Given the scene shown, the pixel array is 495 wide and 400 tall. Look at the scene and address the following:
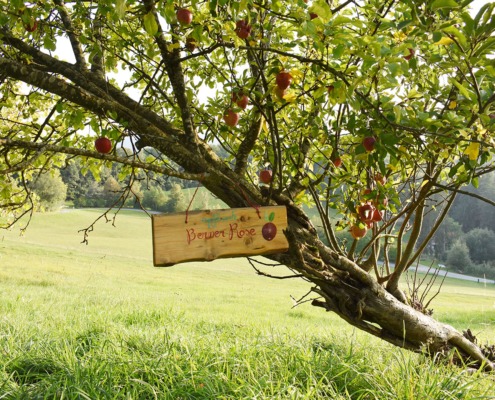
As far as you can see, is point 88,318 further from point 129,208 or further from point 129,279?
point 129,208

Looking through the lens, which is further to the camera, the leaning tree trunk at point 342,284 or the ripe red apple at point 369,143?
the leaning tree trunk at point 342,284

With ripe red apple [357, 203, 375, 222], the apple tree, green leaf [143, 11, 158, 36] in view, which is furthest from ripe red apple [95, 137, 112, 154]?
ripe red apple [357, 203, 375, 222]

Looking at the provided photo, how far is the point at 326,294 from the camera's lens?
281 centimetres

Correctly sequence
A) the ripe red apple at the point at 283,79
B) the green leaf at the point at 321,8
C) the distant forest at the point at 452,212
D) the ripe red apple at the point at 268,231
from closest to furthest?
the green leaf at the point at 321,8
the ripe red apple at the point at 268,231
the ripe red apple at the point at 283,79
the distant forest at the point at 452,212

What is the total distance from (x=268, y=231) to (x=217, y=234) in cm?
25

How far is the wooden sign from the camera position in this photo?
6.97 ft

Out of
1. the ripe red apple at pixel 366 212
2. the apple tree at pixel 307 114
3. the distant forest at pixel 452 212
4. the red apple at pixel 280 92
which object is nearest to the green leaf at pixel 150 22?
the apple tree at pixel 307 114

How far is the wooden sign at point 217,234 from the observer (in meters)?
2.12

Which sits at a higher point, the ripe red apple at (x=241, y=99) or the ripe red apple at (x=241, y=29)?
the ripe red apple at (x=241, y=29)

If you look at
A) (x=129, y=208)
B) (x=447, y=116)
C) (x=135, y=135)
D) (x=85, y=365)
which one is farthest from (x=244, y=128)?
(x=129, y=208)

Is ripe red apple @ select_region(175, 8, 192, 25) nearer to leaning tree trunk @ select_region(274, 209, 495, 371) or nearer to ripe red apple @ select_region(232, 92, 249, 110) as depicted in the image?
ripe red apple @ select_region(232, 92, 249, 110)

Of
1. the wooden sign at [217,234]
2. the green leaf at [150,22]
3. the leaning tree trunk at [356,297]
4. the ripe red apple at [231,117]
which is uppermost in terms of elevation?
the green leaf at [150,22]

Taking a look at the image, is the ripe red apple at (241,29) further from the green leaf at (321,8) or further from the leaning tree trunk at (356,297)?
the leaning tree trunk at (356,297)

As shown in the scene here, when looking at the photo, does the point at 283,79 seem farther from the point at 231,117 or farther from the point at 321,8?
the point at 321,8
